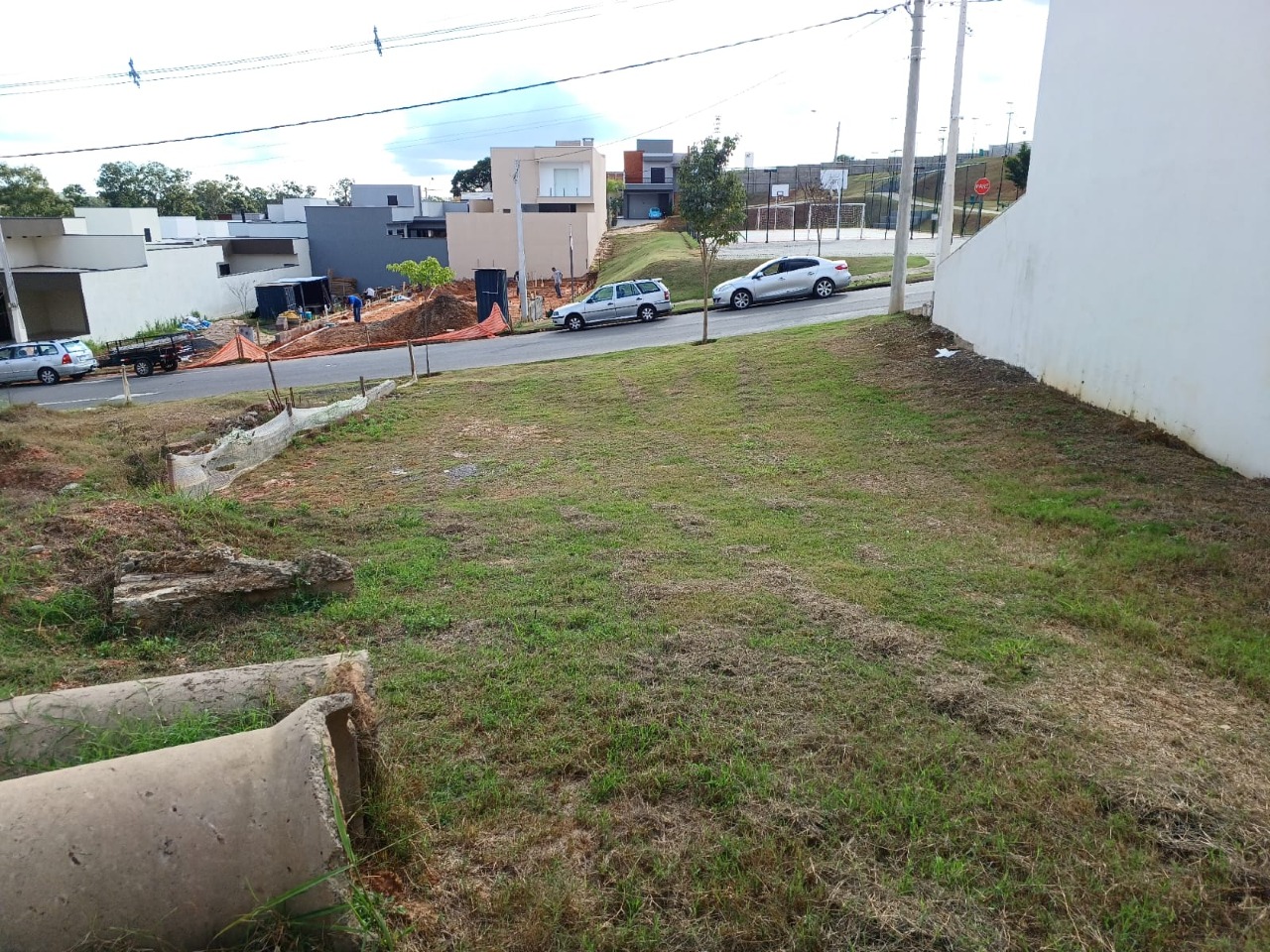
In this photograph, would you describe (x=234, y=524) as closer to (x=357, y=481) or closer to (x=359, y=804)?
(x=357, y=481)

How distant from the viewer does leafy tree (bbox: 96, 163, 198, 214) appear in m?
86.4

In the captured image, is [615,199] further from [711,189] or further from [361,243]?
[711,189]

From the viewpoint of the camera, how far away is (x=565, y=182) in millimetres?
57281

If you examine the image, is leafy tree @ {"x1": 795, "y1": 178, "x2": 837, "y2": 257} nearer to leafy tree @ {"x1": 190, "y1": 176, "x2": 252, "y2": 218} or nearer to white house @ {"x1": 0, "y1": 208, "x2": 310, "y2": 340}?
white house @ {"x1": 0, "y1": 208, "x2": 310, "y2": 340}

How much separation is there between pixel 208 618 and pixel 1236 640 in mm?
6837

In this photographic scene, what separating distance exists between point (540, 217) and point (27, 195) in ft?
132

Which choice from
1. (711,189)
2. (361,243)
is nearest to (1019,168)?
(711,189)

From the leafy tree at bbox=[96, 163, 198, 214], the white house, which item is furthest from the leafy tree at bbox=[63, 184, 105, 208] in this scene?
the white house

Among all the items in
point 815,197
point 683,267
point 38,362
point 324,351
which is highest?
point 815,197

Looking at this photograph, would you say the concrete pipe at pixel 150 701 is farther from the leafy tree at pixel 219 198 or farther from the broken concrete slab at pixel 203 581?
the leafy tree at pixel 219 198

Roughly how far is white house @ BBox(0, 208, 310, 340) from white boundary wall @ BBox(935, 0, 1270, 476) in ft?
126

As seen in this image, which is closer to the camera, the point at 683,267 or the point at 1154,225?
the point at 1154,225

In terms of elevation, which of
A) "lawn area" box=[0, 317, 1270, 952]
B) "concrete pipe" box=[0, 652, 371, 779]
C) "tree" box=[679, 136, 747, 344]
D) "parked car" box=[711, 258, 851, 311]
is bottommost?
"lawn area" box=[0, 317, 1270, 952]

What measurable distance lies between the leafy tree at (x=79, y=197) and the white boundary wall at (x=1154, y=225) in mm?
82800
